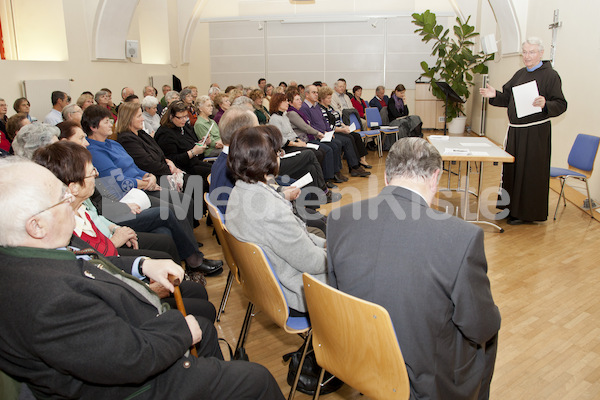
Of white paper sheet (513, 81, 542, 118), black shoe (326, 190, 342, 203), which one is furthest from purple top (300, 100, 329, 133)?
white paper sheet (513, 81, 542, 118)

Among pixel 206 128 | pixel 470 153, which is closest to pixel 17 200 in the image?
pixel 470 153

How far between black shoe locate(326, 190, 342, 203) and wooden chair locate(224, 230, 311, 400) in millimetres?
3381

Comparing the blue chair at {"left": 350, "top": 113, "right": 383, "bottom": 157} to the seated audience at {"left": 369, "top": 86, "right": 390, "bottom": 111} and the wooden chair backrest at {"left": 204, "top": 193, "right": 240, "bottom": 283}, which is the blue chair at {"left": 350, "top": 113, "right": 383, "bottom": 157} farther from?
the wooden chair backrest at {"left": 204, "top": 193, "right": 240, "bottom": 283}

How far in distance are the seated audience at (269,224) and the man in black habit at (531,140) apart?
3.01 metres

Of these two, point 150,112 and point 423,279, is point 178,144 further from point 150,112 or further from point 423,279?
point 423,279

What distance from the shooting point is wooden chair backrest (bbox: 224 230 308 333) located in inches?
76.7

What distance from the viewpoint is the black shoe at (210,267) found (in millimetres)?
3586

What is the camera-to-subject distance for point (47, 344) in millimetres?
1196

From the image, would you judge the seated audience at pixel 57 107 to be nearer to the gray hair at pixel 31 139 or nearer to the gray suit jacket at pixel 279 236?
the gray hair at pixel 31 139

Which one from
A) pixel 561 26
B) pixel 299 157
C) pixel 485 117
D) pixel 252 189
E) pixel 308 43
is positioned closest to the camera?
pixel 252 189

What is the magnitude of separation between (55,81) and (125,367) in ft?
25.1

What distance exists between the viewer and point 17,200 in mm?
1316

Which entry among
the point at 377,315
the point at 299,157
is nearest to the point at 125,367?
the point at 377,315

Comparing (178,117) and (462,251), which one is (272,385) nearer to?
(462,251)
